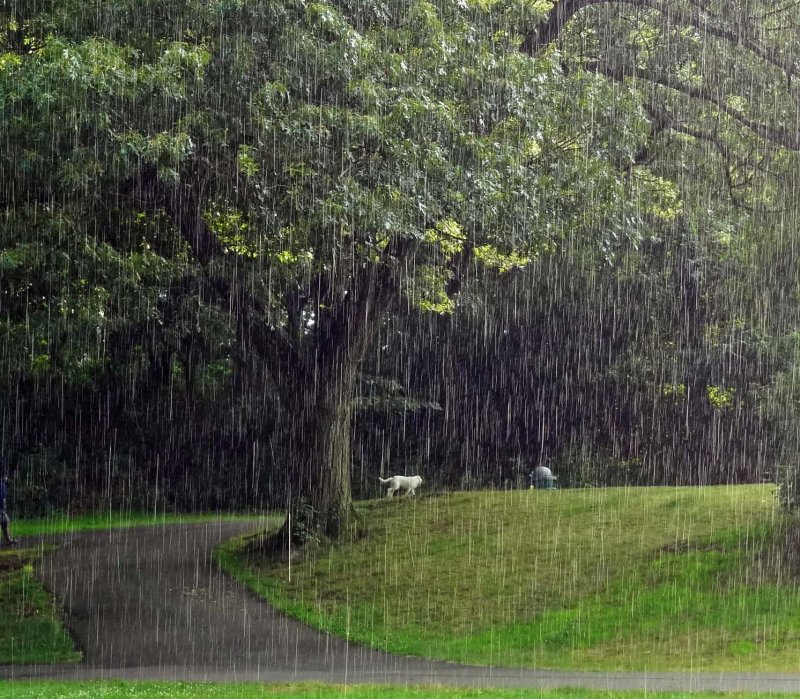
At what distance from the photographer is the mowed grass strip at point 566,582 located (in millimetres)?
14328

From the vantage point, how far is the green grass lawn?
10734 mm

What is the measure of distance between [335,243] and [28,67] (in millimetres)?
4469

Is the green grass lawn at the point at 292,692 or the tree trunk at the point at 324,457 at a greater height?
the tree trunk at the point at 324,457

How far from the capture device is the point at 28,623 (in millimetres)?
16750

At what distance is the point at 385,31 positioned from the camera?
1452 centimetres

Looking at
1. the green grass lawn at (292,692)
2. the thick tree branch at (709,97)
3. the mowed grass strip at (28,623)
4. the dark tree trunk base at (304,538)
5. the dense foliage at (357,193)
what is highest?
the thick tree branch at (709,97)

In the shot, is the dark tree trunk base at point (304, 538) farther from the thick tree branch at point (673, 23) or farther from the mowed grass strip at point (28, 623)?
the thick tree branch at point (673, 23)

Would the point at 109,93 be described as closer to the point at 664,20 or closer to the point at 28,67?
the point at 28,67

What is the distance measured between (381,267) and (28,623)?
8.02 metres

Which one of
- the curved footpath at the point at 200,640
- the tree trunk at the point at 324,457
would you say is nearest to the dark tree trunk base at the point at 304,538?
the tree trunk at the point at 324,457

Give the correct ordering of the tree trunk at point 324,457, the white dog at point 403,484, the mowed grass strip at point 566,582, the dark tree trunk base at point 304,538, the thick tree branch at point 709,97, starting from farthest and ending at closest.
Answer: the white dog at point 403,484 < the tree trunk at point 324,457 < the dark tree trunk base at point 304,538 < the thick tree branch at point 709,97 < the mowed grass strip at point 566,582

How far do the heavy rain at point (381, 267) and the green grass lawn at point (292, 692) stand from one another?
9 cm

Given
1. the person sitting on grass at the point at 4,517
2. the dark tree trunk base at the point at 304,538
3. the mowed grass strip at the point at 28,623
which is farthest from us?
the person sitting on grass at the point at 4,517

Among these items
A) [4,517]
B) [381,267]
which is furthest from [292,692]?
[4,517]
